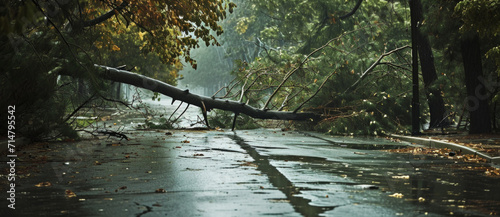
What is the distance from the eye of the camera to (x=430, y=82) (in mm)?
28656

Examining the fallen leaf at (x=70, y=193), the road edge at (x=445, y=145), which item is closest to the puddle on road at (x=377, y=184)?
the road edge at (x=445, y=145)

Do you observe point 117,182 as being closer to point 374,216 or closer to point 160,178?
point 160,178

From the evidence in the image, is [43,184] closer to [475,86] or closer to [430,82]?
[475,86]

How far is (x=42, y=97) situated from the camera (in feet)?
56.6

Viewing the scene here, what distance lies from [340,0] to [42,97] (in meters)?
28.7

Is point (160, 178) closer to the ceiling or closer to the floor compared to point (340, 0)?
closer to the floor

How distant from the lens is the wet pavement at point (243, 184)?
764 cm

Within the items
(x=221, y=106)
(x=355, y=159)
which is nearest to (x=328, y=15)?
(x=221, y=106)

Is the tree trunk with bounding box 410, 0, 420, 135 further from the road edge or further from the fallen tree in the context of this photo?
the fallen tree

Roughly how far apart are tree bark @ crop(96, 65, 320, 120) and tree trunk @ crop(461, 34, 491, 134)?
22.2 feet

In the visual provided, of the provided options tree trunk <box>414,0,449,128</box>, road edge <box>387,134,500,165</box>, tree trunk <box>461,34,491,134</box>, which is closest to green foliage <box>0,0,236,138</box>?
road edge <box>387,134,500,165</box>

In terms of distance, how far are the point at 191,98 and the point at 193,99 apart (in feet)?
0.30

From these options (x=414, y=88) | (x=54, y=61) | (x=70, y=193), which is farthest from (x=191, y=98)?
(x=70, y=193)

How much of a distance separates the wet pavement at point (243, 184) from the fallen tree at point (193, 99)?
267 inches
